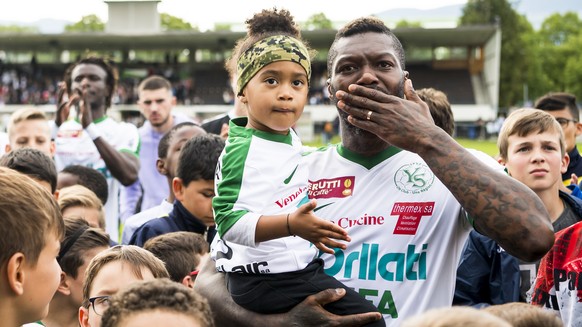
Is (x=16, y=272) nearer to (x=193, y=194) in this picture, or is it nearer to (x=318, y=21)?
(x=193, y=194)

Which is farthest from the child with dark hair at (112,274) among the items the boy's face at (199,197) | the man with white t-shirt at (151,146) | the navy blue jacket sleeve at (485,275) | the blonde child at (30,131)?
the man with white t-shirt at (151,146)

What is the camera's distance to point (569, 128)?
7695mm

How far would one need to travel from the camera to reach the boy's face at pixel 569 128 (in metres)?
7.59

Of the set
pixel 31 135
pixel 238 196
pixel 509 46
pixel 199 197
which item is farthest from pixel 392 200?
pixel 509 46

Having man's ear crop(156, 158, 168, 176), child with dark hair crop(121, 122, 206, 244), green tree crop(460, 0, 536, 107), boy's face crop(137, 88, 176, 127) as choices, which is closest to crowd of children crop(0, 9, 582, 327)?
child with dark hair crop(121, 122, 206, 244)

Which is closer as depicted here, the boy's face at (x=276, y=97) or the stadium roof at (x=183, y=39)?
the boy's face at (x=276, y=97)

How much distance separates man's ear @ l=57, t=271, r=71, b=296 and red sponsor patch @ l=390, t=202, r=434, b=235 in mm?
1957

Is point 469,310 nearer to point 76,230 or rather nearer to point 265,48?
point 265,48

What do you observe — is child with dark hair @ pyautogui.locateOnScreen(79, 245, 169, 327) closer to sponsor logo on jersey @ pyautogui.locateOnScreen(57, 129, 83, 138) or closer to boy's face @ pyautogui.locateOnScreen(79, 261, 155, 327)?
boy's face @ pyautogui.locateOnScreen(79, 261, 155, 327)

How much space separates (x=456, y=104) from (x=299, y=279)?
48.3 m

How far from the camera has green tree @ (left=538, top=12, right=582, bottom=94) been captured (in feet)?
270

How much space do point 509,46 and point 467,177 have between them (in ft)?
236

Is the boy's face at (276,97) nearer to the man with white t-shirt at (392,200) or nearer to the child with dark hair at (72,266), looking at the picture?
the man with white t-shirt at (392,200)

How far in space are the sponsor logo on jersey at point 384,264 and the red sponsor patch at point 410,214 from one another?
68mm
